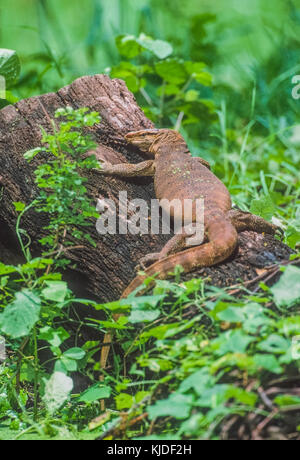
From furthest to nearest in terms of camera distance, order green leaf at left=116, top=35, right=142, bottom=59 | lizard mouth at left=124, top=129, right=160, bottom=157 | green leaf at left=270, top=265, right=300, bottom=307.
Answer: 1. green leaf at left=116, top=35, right=142, bottom=59
2. lizard mouth at left=124, top=129, right=160, bottom=157
3. green leaf at left=270, top=265, right=300, bottom=307

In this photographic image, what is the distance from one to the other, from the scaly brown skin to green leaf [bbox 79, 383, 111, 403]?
157mm

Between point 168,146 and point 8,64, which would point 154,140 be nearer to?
point 168,146

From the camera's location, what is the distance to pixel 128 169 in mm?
3289

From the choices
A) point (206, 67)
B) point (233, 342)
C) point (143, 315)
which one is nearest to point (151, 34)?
point (206, 67)

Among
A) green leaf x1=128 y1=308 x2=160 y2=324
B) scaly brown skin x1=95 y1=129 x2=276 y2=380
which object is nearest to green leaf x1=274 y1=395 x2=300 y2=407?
green leaf x1=128 y1=308 x2=160 y2=324

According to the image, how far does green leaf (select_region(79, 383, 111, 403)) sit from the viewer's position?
2.45 m

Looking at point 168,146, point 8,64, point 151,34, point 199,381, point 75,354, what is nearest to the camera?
point 199,381

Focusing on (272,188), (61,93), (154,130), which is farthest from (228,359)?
(272,188)

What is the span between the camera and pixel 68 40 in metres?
7.41

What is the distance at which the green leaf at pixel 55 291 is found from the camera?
7.68ft

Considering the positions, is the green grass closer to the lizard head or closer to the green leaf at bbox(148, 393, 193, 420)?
the green leaf at bbox(148, 393, 193, 420)

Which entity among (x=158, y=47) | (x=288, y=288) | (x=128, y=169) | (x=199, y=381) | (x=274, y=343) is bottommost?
(x=199, y=381)

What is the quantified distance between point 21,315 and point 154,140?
1784mm
